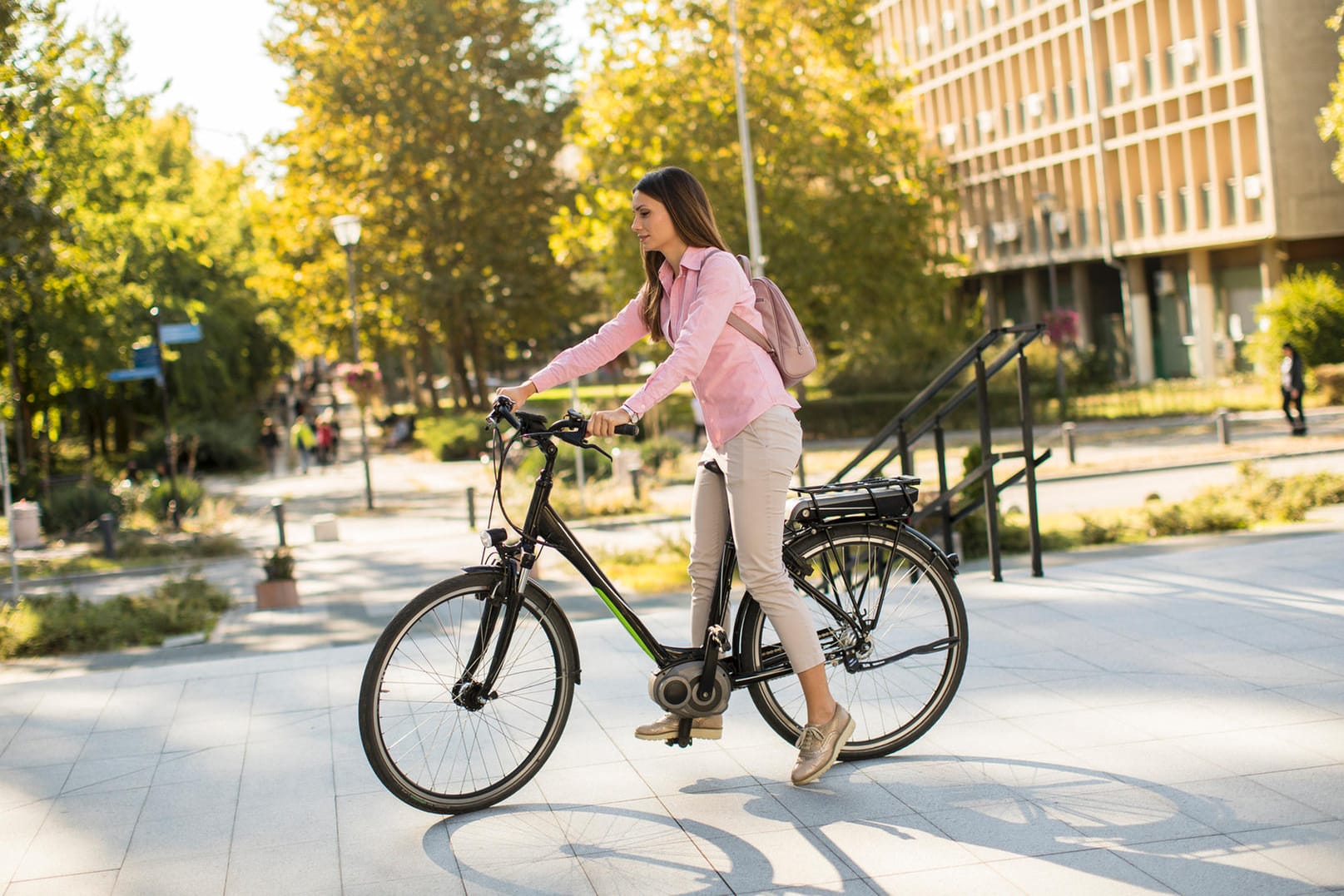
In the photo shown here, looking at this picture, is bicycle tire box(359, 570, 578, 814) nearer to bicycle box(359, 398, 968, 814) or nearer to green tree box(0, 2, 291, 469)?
bicycle box(359, 398, 968, 814)

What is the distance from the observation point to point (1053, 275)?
48.3 metres

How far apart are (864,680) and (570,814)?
119cm

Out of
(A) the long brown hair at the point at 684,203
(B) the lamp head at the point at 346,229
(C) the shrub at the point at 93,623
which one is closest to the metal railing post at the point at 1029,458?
(A) the long brown hair at the point at 684,203

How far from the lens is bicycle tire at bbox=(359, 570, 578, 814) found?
4.51 m

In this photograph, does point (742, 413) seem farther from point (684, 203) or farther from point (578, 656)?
point (578, 656)

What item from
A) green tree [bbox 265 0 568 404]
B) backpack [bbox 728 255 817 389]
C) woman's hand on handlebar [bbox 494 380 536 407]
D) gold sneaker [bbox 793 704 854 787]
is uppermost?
green tree [bbox 265 0 568 404]

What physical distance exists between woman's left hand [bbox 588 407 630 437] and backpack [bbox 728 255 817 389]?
629 mm

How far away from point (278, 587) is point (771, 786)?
8.84 meters

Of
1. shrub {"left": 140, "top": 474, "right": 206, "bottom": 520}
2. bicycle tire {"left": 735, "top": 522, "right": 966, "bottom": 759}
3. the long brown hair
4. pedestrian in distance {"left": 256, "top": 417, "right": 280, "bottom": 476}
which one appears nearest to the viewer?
the long brown hair

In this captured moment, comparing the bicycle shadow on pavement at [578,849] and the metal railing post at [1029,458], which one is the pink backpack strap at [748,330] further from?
the metal railing post at [1029,458]

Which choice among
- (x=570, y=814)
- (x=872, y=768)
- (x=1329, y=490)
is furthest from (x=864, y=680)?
(x=1329, y=490)

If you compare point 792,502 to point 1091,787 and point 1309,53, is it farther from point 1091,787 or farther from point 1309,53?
point 1309,53

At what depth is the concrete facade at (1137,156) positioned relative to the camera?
40.7m

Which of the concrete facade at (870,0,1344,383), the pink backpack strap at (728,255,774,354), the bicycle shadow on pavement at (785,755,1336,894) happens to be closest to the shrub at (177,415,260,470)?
the concrete facade at (870,0,1344,383)
